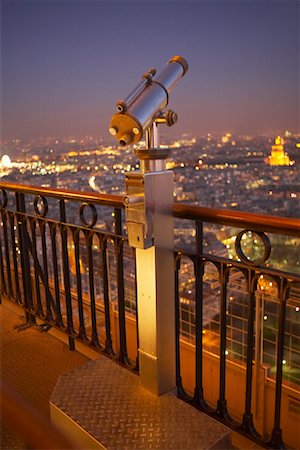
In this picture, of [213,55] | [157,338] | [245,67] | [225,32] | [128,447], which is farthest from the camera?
[245,67]

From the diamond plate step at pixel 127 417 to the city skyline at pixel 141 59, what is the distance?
1.19 meters

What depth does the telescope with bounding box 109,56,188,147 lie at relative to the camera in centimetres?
141

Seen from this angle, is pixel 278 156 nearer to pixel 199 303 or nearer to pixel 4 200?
pixel 199 303

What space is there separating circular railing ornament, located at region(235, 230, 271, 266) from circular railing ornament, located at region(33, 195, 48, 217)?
4.36ft

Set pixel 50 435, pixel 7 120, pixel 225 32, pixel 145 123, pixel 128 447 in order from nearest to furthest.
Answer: pixel 50 435
pixel 145 123
pixel 128 447
pixel 7 120
pixel 225 32

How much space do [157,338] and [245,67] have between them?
983 centimetres

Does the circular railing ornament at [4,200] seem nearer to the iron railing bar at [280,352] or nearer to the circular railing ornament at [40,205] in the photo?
the circular railing ornament at [40,205]

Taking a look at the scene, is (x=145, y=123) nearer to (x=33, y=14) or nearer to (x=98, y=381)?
(x=98, y=381)

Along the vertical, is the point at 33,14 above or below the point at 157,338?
above

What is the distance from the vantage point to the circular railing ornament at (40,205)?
8.07 ft

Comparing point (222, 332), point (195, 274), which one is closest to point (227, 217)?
point (195, 274)

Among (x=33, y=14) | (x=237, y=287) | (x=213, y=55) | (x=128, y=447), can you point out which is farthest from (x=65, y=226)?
(x=213, y=55)

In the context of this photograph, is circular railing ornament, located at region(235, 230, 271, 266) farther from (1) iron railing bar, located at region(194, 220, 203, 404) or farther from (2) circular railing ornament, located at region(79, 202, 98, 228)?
(2) circular railing ornament, located at region(79, 202, 98, 228)

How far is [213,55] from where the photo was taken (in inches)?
326
